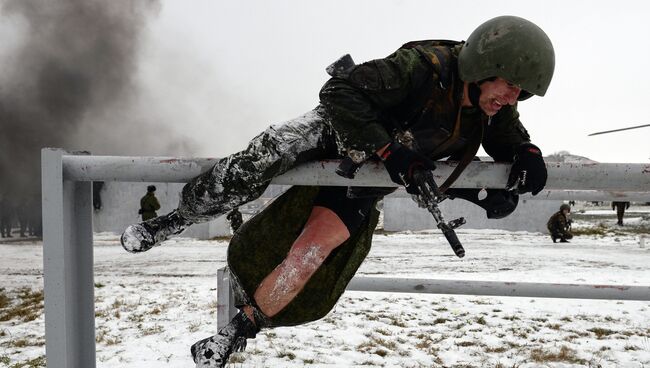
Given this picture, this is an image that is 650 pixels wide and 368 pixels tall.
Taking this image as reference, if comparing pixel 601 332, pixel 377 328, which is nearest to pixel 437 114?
pixel 377 328

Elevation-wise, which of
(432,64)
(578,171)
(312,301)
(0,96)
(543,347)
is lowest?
(543,347)

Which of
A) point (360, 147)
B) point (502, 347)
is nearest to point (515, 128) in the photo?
point (360, 147)

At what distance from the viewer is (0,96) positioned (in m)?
23.8

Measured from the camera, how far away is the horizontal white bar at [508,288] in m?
2.41

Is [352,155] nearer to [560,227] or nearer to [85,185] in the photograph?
[85,185]

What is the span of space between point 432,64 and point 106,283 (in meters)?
5.86

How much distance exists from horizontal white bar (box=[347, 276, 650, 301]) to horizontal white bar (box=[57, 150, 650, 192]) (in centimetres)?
135

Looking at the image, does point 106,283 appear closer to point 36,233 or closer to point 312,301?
point 312,301

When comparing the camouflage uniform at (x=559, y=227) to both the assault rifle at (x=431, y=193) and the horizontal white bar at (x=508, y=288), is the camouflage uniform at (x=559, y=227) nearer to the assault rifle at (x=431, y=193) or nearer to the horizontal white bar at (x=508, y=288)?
the horizontal white bar at (x=508, y=288)

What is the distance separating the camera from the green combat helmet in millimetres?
1459

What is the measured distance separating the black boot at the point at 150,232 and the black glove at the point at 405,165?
0.72 m

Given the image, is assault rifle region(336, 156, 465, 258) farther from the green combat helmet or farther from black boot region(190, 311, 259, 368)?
black boot region(190, 311, 259, 368)

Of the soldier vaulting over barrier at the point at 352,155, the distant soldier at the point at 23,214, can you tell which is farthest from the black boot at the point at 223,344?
the distant soldier at the point at 23,214

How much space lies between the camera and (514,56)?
146 cm
